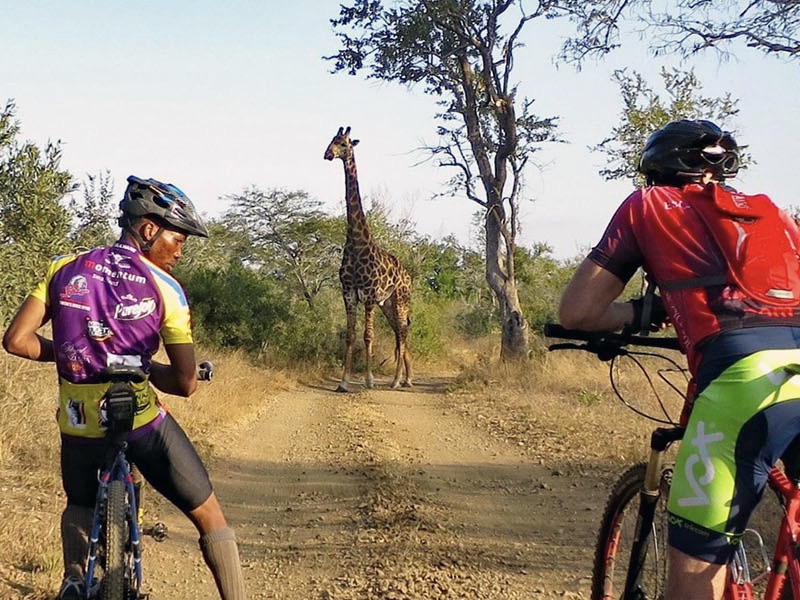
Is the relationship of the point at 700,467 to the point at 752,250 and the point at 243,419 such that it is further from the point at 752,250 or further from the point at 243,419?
the point at 243,419

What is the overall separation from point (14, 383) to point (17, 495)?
6.11 feet

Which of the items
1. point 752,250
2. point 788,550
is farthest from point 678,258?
point 788,550

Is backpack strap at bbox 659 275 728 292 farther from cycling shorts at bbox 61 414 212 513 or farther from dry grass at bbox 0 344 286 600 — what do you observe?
dry grass at bbox 0 344 286 600

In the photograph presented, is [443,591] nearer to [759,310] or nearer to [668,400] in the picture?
[759,310]

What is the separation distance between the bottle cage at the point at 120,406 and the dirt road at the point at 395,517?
1765 mm

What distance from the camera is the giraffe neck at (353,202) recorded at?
15.4 meters

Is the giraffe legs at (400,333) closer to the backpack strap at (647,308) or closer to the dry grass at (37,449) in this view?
the dry grass at (37,449)

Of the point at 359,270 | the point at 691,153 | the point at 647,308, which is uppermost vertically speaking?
the point at 359,270

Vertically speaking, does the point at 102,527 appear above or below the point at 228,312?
below

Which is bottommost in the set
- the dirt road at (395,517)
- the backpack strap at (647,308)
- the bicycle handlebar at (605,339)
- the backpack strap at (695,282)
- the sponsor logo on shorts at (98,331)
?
the dirt road at (395,517)

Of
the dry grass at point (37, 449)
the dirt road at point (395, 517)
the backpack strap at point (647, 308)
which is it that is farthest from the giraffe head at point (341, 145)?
the backpack strap at point (647, 308)

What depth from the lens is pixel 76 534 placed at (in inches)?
125

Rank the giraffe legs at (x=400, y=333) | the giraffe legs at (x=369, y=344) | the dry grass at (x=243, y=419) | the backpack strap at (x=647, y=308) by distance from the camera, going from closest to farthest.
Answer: the backpack strap at (x=647, y=308) < the dry grass at (x=243, y=419) < the giraffe legs at (x=369, y=344) < the giraffe legs at (x=400, y=333)

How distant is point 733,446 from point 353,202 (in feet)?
45.3
